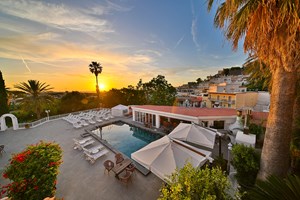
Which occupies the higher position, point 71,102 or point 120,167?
point 71,102

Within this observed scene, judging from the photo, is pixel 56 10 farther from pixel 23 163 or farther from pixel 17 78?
pixel 17 78

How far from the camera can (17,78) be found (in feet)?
56.7

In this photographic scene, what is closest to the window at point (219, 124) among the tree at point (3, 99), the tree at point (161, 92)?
the tree at point (161, 92)

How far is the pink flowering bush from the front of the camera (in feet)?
10.8

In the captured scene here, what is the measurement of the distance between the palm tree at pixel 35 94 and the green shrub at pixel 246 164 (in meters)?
25.6

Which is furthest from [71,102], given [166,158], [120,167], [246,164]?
[246,164]

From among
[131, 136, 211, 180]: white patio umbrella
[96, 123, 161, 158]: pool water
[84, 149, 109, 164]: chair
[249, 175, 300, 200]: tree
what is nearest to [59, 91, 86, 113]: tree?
[96, 123, 161, 158]: pool water

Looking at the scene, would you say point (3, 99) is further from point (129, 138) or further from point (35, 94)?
point (129, 138)

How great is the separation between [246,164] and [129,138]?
10.8 metres

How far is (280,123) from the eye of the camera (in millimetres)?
3402

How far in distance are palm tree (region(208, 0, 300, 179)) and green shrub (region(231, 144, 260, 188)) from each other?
13.1 inches

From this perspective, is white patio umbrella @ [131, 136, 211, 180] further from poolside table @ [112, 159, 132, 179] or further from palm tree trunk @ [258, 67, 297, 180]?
palm tree trunk @ [258, 67, 297, 180]

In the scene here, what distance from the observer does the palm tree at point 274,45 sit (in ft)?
8.98

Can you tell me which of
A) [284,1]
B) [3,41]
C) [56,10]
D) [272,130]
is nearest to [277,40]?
[284,1]
